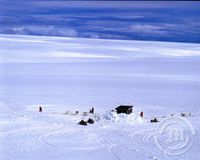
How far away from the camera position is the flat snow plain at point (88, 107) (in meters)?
10.6

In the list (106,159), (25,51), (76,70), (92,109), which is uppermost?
(25,51)

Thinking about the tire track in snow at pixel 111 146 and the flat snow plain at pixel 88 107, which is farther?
the flat snow plain at pixel 88 107

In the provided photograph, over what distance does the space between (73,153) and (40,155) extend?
78cm

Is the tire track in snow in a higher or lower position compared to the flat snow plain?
lower

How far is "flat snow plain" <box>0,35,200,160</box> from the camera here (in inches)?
416

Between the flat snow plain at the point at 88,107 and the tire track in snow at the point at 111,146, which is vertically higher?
the flat snow plain at the point at 88,107

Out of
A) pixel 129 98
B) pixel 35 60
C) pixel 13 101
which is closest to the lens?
pixel 13 101

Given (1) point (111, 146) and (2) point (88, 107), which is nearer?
(1) point (111, 146)

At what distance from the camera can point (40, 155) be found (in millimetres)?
10086

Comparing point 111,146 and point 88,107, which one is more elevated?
point 88,107

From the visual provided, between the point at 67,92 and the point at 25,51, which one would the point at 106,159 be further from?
the point at 25,51

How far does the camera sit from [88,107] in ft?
50.8

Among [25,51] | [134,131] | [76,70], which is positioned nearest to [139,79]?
[76,70]

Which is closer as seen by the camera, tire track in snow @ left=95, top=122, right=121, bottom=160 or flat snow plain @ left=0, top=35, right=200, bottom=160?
tire track in snow @ left=95, top=122, right=121, bottom=160
